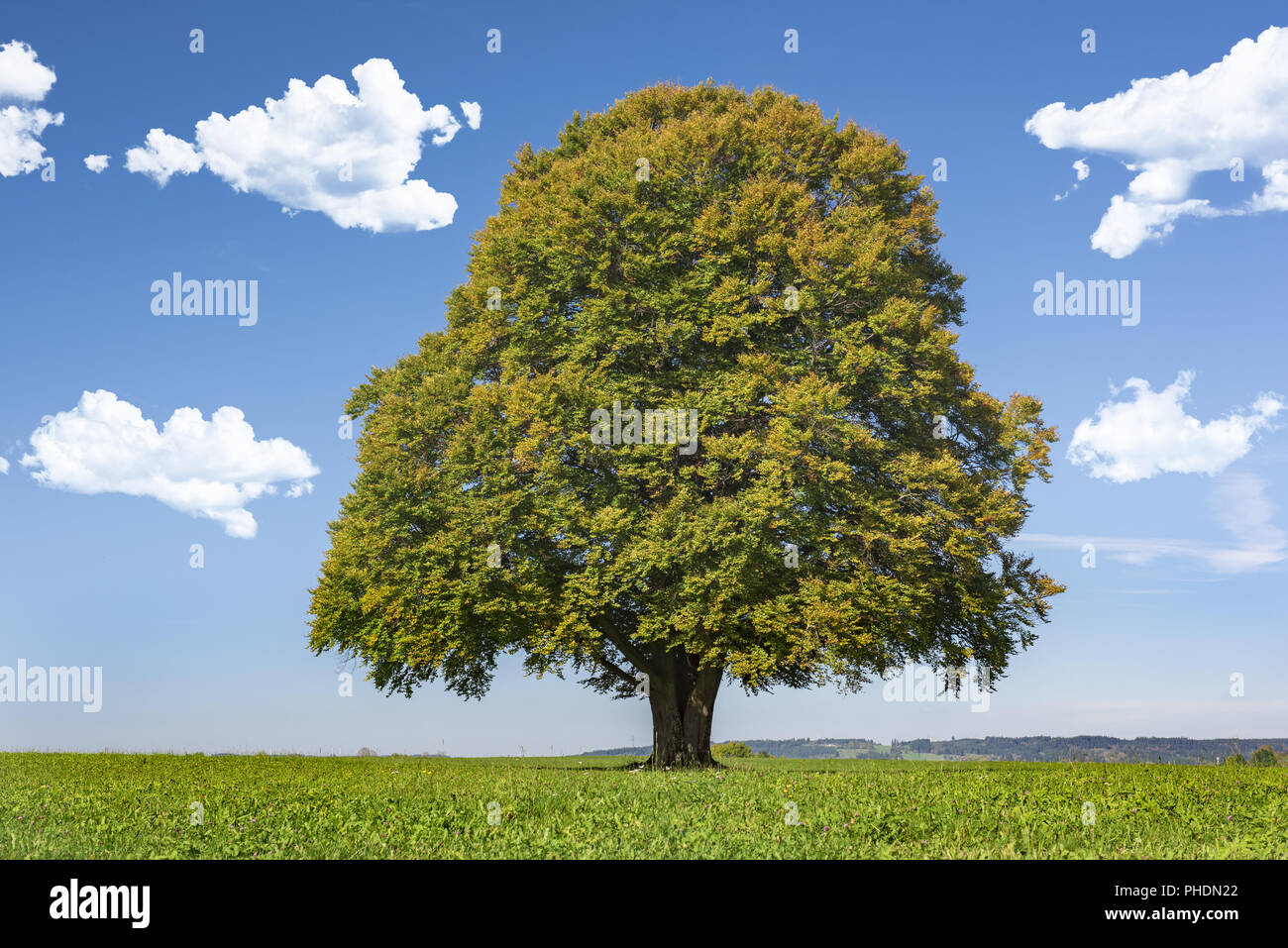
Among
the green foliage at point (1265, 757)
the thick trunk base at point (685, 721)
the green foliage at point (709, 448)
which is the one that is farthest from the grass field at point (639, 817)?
the green foliage at point (1265, 757)

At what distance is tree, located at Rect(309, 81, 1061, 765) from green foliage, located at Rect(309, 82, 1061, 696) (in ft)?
0.28

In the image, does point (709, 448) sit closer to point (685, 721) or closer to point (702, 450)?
point (702, 450)

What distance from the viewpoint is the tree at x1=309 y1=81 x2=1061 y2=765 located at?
22.5 metres

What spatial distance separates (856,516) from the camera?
23.5 m

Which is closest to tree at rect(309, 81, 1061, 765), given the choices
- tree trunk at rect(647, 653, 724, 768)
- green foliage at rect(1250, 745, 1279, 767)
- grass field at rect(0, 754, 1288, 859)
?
tree trunk at rect(647, 653, 724, 768)

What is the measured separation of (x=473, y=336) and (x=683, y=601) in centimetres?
996

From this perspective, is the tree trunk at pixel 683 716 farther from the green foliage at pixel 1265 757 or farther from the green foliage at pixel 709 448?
the green foliage at pixel 1265 757

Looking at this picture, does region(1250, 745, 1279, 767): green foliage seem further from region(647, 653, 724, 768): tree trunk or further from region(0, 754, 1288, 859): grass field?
region(647, 653, 724, 768): tree trunk

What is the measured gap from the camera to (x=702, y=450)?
80.9ft

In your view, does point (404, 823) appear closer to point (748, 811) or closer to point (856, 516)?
point (748, 811)

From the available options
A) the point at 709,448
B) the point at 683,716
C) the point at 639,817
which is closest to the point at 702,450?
the point at 709,448

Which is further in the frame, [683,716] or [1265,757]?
[1265,757]

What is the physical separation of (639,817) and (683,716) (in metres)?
14.6
